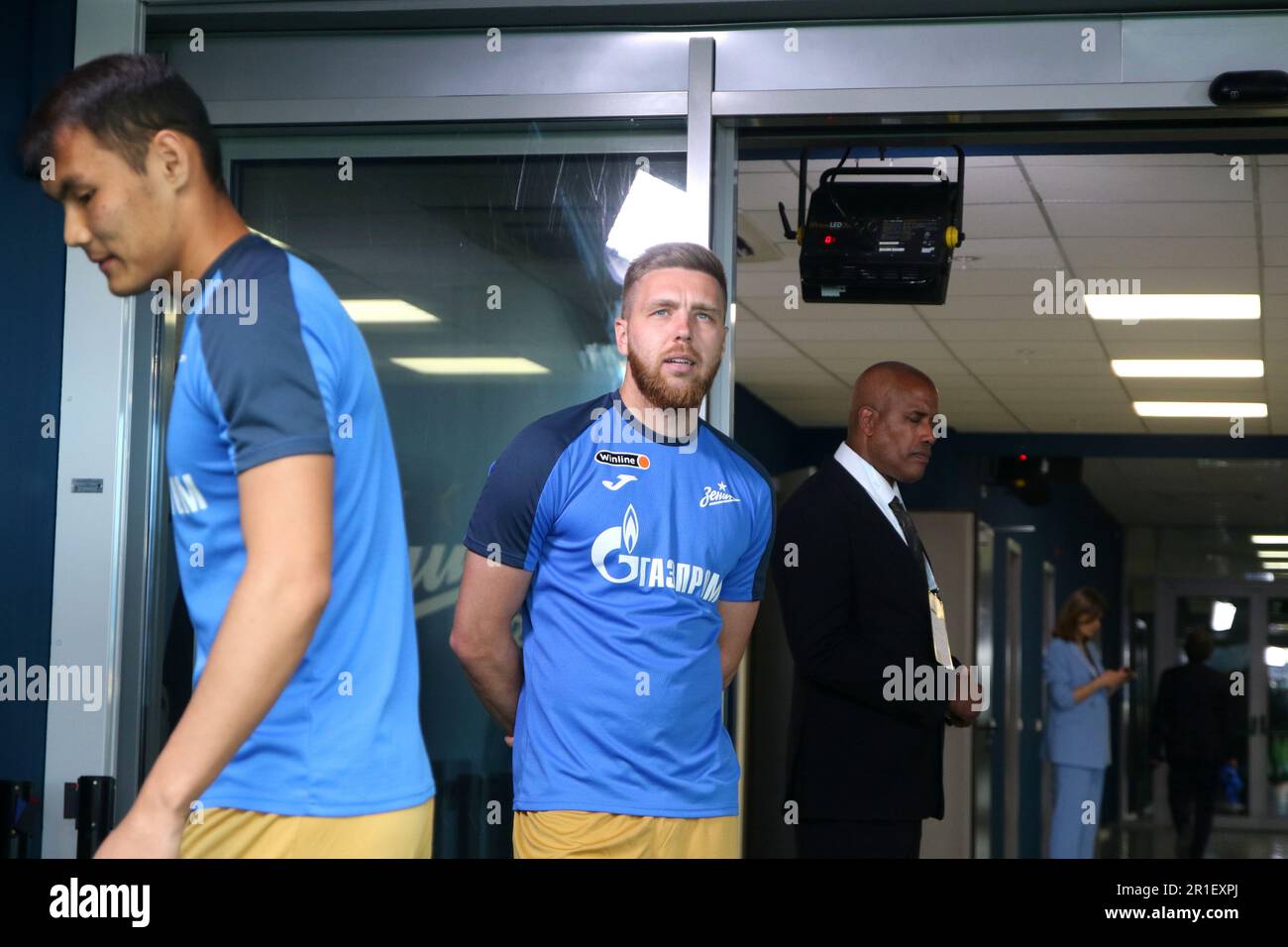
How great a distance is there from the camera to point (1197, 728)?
34.8 feet

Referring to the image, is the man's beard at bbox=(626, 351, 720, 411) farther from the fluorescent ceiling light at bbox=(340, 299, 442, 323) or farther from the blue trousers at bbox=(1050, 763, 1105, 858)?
the blue trousers at bbox=(1050, 763, 1105, 858)

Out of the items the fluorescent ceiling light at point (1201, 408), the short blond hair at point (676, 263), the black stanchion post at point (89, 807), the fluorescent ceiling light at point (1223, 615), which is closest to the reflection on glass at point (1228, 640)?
the fluorescent ceiling light at point (1223, 615)

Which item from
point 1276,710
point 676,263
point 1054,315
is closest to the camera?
point 676,263

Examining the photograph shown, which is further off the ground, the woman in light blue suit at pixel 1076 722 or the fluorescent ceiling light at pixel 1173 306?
the fluorescent ceiling light at pixel 1173 306

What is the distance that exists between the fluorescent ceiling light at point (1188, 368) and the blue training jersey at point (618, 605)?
6.03 meters

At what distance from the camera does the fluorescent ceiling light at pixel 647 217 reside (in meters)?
3.06

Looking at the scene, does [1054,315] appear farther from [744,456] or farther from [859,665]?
[744,456]

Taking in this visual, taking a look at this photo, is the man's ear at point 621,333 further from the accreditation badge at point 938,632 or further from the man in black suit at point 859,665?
the accreditation badge at point 938,632

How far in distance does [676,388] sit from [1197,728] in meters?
9.18

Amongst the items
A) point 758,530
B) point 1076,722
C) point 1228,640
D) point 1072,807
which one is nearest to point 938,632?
point 758,530

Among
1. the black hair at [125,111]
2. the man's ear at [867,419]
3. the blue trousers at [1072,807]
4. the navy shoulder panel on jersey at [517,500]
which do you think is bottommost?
the blue trousers at [1072,807]

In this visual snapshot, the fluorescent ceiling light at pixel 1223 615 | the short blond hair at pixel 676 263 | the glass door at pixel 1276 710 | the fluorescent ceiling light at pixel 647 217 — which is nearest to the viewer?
the short blond hair at pixel 676 263

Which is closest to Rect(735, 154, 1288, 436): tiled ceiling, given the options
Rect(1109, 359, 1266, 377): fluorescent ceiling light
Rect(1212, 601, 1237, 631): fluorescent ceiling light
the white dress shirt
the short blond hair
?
Rect(1109, 359, 1266, 377): fluorescent ceiling light
